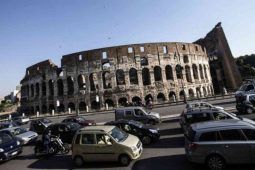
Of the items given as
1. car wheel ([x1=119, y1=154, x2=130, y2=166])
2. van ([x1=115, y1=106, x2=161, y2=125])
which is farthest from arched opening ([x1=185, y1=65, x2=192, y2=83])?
car wheel ([x1=119, y1=154, x2=130, y2=166])

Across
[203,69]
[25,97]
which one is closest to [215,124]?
[203,69]

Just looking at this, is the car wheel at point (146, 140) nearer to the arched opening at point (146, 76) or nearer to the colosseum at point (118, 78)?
the colosseum at point (118, 78)

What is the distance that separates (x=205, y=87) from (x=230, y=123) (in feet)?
142

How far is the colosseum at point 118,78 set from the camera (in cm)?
4428

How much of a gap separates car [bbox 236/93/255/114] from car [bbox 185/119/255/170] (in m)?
11.6

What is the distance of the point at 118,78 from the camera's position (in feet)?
152

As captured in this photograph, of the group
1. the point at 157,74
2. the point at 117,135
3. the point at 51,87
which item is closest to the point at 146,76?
the point at 157,74

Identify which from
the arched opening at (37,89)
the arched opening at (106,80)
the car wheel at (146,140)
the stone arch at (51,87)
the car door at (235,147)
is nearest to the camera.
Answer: the car door at (235,147)

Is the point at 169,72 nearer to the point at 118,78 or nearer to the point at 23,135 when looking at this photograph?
the point at 118,78

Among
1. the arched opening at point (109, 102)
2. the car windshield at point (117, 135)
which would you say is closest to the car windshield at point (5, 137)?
the car windshield at point (117, 135)

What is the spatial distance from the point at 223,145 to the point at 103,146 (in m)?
4.74

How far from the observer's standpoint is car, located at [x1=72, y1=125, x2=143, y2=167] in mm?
10789

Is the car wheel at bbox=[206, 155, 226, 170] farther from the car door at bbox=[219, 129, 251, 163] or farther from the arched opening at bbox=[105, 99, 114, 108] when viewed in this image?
the arched opening at bbox=[105, 99, 114, 108]

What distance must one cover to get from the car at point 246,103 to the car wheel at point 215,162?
40.3ft
